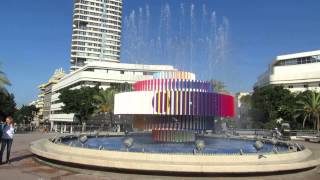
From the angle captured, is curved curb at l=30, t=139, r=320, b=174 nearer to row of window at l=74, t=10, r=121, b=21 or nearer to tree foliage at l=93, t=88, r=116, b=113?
tree foliage at l=93, t=88, r=116, b=113

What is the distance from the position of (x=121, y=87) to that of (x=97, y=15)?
8586 centimetres

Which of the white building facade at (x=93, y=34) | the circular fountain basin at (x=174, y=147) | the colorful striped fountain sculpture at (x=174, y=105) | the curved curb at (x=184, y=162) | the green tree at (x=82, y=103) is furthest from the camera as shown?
the white building facade at (x=93, y=34)

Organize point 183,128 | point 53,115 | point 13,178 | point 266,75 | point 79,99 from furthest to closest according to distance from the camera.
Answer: point 53,115 < point 266,75 < point 79,99 < point 183,128 < point 13,178

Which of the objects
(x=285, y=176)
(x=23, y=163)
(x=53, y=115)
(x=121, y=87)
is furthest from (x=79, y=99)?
(x=285, y=176)

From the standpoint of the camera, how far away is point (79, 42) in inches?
6068

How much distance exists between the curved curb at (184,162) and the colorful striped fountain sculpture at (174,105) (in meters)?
5.90

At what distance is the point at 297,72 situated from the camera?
8238 centimetres

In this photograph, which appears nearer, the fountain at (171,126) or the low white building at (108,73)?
the fountain at (171,126)

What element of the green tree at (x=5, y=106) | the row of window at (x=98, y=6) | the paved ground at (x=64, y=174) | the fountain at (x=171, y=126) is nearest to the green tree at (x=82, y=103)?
the green tree at (x=5, y=106)

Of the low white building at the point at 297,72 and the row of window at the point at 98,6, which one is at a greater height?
the row of window at the point at 98,6

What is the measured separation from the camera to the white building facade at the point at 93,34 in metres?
154

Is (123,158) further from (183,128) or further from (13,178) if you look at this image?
(183,128)

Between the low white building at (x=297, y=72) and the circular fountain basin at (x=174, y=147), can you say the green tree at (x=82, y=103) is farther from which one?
the circular fountain basin at (x=174, y=147)

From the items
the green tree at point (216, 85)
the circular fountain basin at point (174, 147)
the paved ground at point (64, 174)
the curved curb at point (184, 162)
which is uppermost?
the green tree at point (216, 85)
